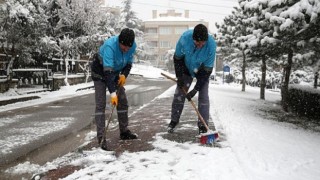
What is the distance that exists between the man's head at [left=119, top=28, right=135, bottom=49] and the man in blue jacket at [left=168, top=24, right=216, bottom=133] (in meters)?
0.93

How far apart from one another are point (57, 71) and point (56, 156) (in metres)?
15.1

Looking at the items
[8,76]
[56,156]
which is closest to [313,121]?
[56,156]

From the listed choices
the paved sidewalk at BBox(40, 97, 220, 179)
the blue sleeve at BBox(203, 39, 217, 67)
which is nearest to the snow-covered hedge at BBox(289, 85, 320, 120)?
the paved sidewalk at BBox(40, 97, 220, 179)

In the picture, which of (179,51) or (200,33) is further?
(179,51)

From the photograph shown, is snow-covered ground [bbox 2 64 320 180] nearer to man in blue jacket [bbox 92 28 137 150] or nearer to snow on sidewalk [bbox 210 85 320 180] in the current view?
snow on sidewalk [bbox 210 85 320 180]

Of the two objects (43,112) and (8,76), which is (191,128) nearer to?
(43,112)

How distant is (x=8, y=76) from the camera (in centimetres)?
1389

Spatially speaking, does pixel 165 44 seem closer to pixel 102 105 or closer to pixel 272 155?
pixel 102 105

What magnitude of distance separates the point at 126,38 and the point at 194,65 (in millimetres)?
1371

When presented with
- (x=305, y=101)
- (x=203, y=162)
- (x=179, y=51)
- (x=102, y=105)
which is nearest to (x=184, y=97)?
(x=179, y=51)

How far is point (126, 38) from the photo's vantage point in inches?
193

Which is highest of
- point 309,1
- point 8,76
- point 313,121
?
point 309,1

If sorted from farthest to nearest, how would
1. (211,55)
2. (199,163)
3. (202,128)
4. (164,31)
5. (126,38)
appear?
(164,31) → (202,128) → (211,55) → (126,38) → (199,163)

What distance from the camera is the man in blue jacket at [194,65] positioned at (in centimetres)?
552
